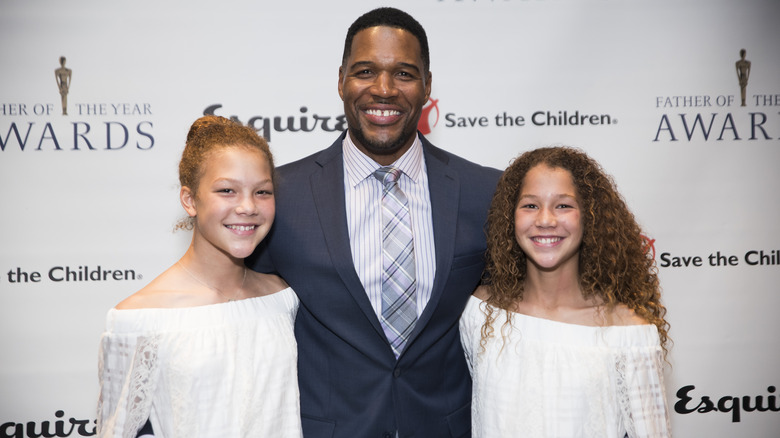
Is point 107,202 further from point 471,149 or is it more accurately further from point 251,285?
point 471,149

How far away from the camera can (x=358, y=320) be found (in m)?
1.79

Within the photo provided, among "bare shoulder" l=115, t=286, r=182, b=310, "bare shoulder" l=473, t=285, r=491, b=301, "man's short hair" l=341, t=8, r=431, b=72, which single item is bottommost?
"bare shoulder" l=473, t=285, r=491, b=301

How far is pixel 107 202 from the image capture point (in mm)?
2850

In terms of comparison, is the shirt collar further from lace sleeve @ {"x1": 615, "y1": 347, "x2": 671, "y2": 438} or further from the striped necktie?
lace sleeve @ {"x1": 615, "y1": 347, "x2": 671, "y2": 438}

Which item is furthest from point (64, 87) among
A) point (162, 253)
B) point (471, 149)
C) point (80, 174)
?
point (471, 149)

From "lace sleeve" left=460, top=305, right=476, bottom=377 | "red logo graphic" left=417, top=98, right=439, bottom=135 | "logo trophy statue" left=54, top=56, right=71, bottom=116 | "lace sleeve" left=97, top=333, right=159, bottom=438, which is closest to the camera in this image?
"lace sleeve" left=97, top=333, right=159, bottom=438

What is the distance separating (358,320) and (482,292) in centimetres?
45

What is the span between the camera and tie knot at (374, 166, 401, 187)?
1.92 meters

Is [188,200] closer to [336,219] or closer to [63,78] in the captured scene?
[336,219]

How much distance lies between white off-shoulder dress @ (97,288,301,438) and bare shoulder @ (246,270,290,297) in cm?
16

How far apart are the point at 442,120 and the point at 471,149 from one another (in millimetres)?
197

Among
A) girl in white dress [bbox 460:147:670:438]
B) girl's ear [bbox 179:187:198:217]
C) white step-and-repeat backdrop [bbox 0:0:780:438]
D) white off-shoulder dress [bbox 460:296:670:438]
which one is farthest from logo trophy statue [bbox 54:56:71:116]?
white off-shoulder dress [bbox 460:296:670:438]

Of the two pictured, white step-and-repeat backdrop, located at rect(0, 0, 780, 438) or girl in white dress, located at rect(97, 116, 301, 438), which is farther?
white step-and-repeat backdrop, located at rect(0, 0, 780, 438)

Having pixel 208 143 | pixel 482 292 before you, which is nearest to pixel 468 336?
pixel 482 292
